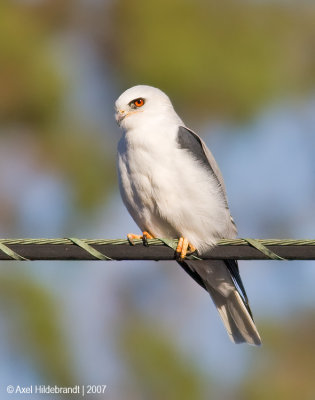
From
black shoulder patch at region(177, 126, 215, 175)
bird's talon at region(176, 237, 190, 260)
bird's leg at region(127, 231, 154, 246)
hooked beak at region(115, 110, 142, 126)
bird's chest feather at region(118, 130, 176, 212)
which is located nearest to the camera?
bird's leg at region(127, 231, 154, 246)

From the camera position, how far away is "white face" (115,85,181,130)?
5367 millimetres

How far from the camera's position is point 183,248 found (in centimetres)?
486

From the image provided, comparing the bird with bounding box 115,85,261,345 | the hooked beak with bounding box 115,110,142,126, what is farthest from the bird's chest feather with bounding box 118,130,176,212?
the hooked beak with bounding box 115,110,142,126

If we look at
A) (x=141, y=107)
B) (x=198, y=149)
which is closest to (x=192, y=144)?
(x=198, y=149)

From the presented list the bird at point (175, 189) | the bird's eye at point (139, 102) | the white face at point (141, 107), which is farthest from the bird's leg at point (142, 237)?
the bird's eye at point (139, 102)

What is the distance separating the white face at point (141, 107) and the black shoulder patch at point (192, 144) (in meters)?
0.24

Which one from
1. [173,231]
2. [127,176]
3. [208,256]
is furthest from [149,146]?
[208,256]

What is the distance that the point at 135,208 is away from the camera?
5.16 metres

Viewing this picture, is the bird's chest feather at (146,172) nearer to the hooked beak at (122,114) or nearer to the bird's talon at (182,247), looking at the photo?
the bird's talon at (182,247)

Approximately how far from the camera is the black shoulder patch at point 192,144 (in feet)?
16.7

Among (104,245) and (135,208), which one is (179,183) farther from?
(104,245)

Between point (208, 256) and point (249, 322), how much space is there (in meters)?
1.53

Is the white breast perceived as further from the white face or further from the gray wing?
the white face

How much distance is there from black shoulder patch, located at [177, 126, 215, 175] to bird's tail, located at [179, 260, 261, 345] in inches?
25.8
